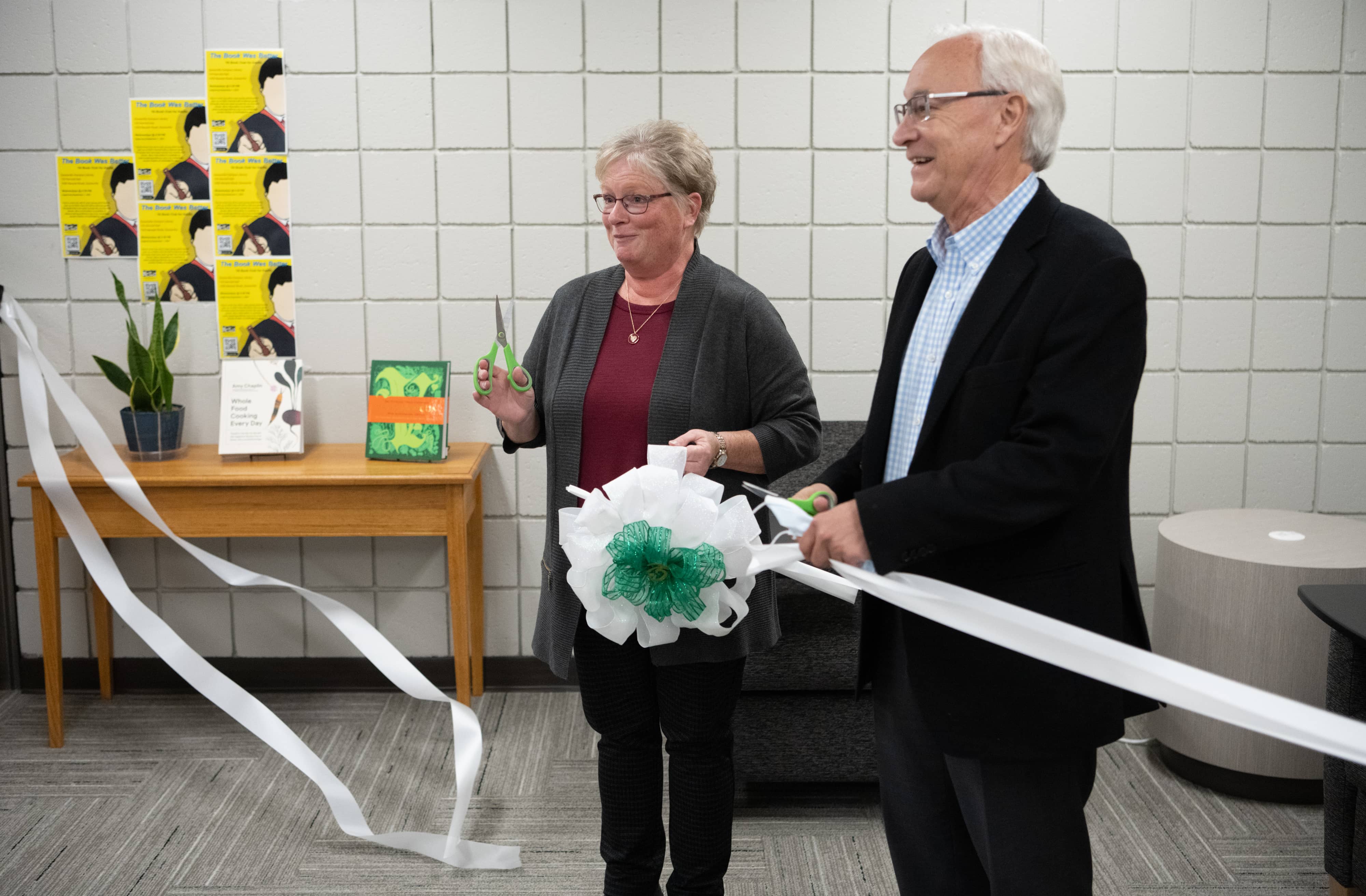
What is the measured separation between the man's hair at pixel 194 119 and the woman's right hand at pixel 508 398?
1.91m

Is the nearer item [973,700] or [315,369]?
[973,700]

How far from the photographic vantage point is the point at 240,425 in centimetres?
342

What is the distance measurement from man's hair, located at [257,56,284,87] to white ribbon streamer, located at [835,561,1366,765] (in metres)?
2.79

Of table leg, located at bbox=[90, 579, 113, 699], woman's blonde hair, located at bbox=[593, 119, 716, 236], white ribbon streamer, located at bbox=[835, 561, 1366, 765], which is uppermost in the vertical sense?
woman's blonde hair, located at bbox=[593, 119, 716, 236]

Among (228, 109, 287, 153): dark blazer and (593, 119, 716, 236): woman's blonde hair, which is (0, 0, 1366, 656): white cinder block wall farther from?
(593, 119, 716, 236): woman's blonde hair

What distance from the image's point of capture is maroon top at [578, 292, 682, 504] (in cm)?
203

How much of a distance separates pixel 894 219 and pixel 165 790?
2646mm

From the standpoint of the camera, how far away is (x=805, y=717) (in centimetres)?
277

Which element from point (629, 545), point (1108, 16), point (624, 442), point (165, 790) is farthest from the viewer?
point (1108, 16)

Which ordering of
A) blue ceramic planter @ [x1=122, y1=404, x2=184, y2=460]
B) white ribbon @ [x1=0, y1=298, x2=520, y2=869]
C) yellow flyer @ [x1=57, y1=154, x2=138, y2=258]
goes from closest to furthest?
white ribbon @ [x1=0, y1=298, x2=520, y2=869], blue ceramic planter @ [x1=122, y1=404, x2=184, y2=460], yellow flyer @ [x1=57, y1=154, x2=138, y2=258]

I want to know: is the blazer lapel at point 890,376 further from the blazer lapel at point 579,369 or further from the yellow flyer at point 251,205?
the yellow flyer at point 251,205

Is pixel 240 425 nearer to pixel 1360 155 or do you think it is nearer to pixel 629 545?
pixel 629 545

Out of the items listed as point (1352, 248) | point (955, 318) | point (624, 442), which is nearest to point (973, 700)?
point (955, 318)

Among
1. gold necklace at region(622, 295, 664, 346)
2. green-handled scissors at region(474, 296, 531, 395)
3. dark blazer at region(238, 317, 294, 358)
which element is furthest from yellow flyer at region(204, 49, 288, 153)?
gold necklace at region(622, 295, 664, 346)
